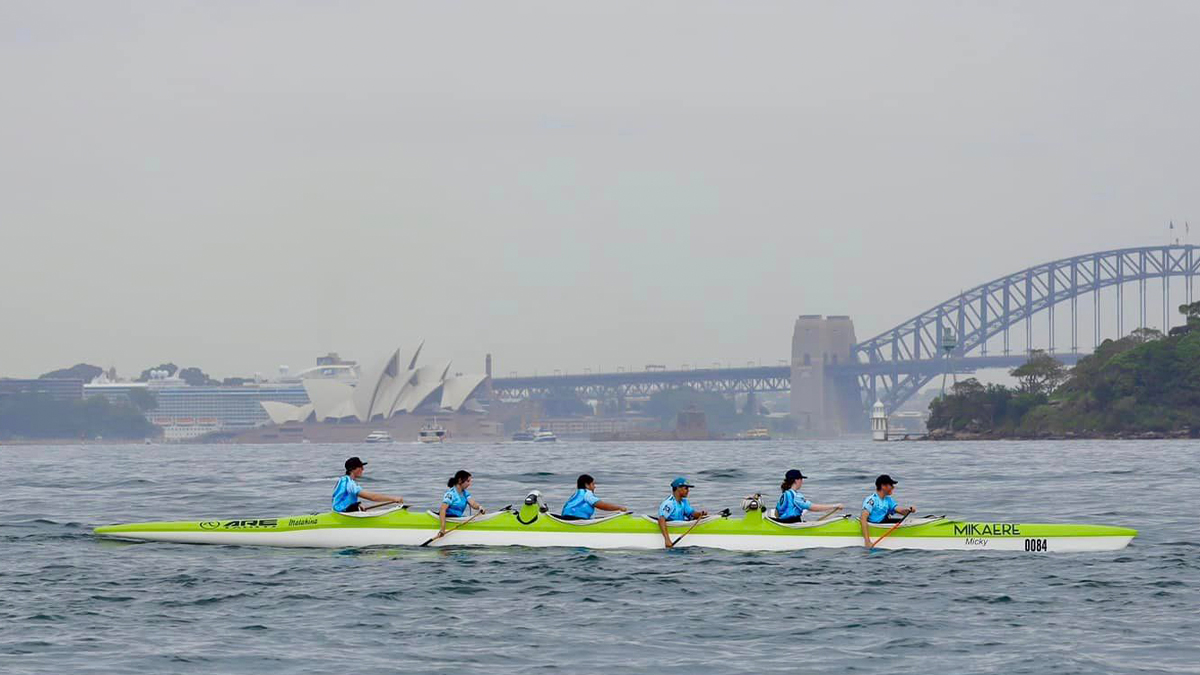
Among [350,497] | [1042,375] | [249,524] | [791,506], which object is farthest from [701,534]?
[1042,375]

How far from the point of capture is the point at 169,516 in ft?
126

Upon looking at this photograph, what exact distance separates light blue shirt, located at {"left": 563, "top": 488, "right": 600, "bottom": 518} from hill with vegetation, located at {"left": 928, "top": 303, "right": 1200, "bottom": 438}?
110386mm

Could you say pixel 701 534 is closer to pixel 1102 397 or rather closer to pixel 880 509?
pixel 880 509

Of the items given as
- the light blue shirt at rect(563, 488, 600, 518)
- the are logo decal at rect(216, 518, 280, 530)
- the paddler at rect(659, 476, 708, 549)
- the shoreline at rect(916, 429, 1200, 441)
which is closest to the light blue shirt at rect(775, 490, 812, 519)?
the paddler at rect(659, 476, 708, 549)

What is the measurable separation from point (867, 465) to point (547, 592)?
54.7m

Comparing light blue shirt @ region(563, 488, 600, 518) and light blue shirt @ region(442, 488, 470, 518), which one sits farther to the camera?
light blue shirt @ region(442, 488, 470, 518)

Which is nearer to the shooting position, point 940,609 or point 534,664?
point 534,664

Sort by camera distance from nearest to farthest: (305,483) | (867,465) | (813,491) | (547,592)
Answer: (547,592), (813,491), (305,483), (867,465)

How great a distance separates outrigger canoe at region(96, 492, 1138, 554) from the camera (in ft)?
82.6

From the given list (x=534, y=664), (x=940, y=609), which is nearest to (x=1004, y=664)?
(x=940, y=609)

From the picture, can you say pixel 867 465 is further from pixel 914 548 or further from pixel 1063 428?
pixel 1063 428

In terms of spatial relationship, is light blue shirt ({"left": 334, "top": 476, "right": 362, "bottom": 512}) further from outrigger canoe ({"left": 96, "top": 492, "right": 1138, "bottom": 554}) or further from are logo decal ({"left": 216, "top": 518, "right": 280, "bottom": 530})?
are logo decal ({"left": 216, "top": 518, "right": 280, "bottom": 530})

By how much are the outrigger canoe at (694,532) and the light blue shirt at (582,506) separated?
219 mm

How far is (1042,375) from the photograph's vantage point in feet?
502
